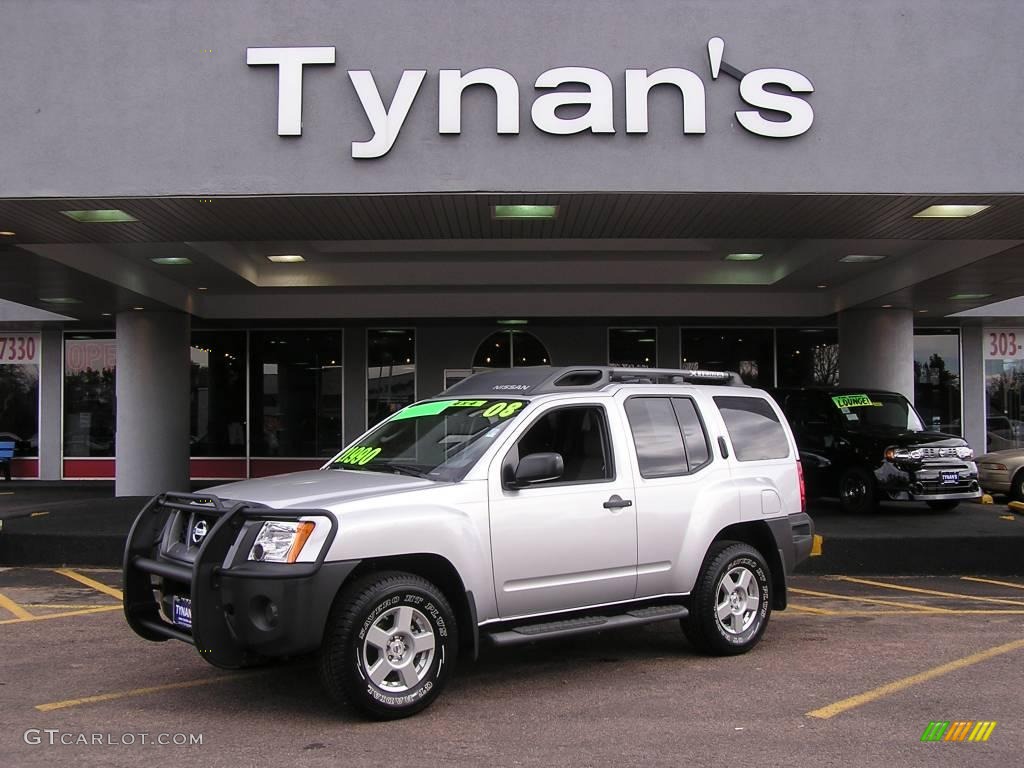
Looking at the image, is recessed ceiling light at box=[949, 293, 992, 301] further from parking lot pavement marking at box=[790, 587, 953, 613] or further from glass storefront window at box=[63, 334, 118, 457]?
glass storefront window at box=[63, 334, 118, 457]

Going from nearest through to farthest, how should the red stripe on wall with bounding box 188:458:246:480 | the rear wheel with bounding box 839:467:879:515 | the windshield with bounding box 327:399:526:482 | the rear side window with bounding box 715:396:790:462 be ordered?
the windshield with bounding box 327:399:526:482 → the rear side window with bounding box 715:396:790:462 → the rear wheel with bounding box 839:467:879:515 → the red stripe on wall with bounding box 188:458:246:480

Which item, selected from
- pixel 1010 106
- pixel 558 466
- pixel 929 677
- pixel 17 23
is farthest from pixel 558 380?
pixel 17 23

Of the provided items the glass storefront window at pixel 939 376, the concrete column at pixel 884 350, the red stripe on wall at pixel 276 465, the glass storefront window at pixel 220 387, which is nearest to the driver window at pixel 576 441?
the concrete column at pixel 884 350

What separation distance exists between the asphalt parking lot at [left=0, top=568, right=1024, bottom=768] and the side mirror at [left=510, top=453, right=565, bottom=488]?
136cm

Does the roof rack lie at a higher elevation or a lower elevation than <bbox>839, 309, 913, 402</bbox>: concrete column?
lower

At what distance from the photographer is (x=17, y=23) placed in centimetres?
918

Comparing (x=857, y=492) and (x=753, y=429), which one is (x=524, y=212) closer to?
(x=753, y=429)

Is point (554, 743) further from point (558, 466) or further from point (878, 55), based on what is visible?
point (878, 55)

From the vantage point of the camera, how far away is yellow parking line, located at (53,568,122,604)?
9283mm

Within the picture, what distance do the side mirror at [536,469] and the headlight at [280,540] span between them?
4.36ft

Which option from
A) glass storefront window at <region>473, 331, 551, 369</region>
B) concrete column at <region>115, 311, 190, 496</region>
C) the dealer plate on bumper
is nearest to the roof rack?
the dealer plate on bumper

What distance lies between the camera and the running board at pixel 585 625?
563 cm

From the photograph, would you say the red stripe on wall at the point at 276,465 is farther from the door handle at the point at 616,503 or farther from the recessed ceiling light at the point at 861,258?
the door handle at the point at 616,503
